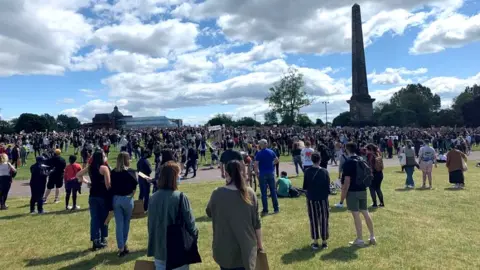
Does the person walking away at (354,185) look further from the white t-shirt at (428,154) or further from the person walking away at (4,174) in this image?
the person walking away at (4,174)

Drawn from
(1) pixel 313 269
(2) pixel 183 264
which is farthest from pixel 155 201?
(1) pixel 313 269

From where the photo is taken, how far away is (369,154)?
432 inches

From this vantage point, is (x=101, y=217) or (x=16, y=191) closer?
(x=101, y=217)

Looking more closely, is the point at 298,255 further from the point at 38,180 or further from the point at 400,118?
the point at 400,118

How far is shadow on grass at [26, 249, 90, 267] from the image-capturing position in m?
6.77

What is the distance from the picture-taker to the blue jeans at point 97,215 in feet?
23.4

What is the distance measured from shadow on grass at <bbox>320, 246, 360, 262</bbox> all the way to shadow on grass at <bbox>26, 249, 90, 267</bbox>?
14.3 ft

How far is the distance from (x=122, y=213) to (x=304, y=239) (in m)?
3.52

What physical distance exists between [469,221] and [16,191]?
1630 centimetres

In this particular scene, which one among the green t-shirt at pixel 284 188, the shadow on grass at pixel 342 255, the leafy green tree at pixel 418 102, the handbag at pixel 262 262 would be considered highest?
the leafy green tree at pixel 418 102

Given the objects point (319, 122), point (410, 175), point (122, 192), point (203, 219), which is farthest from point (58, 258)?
point (319, 122)

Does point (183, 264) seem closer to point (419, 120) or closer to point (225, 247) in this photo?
point (225, 247)

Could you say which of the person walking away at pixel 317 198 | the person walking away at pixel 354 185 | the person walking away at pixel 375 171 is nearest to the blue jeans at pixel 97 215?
the person walking away at pixel 317 198

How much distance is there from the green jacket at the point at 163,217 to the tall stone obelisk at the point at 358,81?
50.5 m
